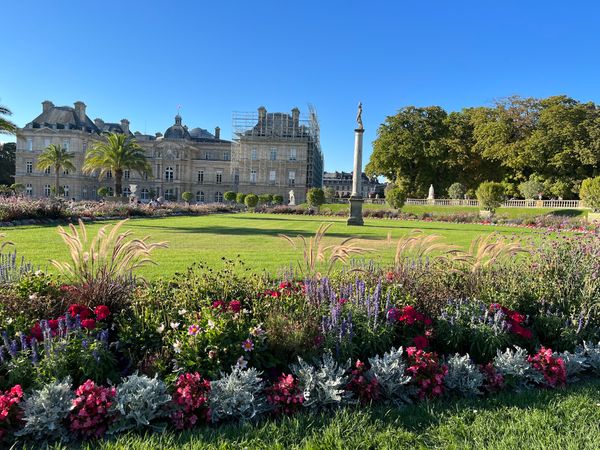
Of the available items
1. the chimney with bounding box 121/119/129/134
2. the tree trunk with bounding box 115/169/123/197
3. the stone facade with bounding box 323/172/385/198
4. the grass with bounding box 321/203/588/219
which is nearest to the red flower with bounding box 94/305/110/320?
the grass with bounding box 321/203/588/219

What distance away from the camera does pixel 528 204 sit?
138ft

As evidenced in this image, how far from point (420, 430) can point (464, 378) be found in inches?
29.9

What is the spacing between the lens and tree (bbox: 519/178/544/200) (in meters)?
42.2

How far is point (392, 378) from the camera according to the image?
3338 mm

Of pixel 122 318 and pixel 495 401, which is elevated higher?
pixel 122 318

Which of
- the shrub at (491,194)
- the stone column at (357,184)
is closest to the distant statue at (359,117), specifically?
the stone column at (357,184)

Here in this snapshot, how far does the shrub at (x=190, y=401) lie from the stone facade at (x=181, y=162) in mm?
68593

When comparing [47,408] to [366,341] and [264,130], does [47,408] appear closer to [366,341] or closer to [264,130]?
[366,341]


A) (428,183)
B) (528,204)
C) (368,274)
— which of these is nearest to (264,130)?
(428,183)

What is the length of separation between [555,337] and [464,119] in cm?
5118

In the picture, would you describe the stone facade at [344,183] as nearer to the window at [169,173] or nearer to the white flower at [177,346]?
the window at [169,173]

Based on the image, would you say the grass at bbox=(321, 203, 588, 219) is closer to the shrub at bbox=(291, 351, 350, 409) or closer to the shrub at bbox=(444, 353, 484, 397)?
the shrub at bbox=(444, 353, 484, 397)

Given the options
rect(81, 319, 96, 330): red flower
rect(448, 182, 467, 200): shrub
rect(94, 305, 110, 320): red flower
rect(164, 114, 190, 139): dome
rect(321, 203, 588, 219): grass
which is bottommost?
rect(81, 319, 96, 330): red flower

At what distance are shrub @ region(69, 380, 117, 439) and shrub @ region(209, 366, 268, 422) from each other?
66 cm
